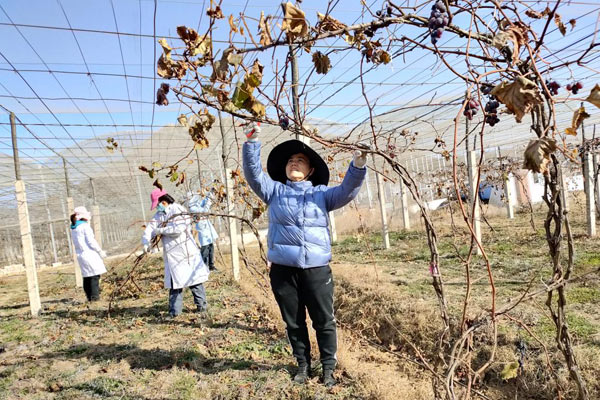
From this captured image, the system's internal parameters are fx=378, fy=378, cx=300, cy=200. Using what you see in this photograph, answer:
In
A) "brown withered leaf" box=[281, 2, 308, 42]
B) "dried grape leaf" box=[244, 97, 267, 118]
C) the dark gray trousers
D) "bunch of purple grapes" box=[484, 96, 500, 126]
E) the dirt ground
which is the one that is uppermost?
"brown withered leaf" box=[281, 2, 308, 42]

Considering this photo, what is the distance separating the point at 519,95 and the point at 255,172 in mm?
1808

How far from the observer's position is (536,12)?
4.79 ft

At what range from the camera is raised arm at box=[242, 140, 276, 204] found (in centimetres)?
247

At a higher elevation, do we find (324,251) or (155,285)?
(324,251)

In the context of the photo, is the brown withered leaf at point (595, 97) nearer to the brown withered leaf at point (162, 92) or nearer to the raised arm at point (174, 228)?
the brown withered leaf at point (162, 92)

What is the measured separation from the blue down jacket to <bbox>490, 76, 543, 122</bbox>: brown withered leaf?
1.47 metres

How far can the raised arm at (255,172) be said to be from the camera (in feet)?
8.10

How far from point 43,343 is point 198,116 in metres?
4.15

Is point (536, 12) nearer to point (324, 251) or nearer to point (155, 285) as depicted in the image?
point (324, 251)

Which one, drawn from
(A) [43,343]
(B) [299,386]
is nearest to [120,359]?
(A) [43,343]

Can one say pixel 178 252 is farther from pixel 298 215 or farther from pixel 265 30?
pixel 265 30

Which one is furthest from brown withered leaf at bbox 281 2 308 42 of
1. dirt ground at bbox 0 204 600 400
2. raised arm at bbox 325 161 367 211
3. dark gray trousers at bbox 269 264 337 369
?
dark gray trousers at bbox 269 264 337 369

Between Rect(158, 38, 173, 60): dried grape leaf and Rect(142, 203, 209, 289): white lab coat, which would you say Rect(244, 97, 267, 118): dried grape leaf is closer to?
Rect(158, 38, 173, 60): dried grape leaf

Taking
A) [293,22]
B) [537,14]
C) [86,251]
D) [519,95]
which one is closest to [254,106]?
[293,22]
